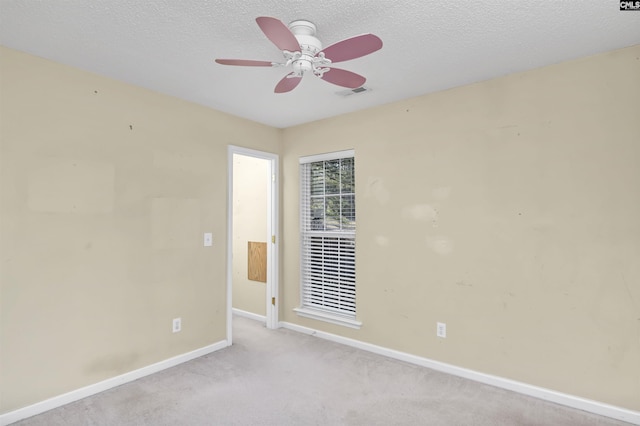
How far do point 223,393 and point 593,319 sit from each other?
2.72 meters

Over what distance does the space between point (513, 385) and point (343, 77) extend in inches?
102

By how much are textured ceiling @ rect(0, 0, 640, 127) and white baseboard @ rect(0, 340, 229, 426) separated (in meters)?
2.39

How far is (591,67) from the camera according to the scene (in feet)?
7.77

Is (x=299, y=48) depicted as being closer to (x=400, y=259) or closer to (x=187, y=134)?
(x=187, y=134)

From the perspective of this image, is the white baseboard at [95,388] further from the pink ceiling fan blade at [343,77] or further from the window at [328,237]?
the pink ceiling fan blade at [343,77]

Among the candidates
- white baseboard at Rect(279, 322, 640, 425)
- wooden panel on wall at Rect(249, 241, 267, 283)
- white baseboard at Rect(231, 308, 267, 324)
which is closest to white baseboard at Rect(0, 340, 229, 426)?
white baseboard at Rect(231, 308, 267, 324)

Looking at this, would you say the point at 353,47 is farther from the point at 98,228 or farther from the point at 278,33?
the point at 98,228

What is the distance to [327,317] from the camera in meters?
3.75

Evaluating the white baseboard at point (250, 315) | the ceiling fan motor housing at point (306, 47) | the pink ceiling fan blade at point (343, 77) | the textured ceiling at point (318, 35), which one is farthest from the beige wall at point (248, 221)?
the ceiling fan motor housing at point (306, 47)

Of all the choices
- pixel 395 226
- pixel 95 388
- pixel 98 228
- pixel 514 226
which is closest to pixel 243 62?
pixel 98 228

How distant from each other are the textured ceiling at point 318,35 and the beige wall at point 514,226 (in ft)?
1.05

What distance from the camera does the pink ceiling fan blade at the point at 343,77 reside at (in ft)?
6.48

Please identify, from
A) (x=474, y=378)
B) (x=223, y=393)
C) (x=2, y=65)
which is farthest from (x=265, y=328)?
(x=2, y=65)

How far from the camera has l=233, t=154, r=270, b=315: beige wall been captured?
4.49m
